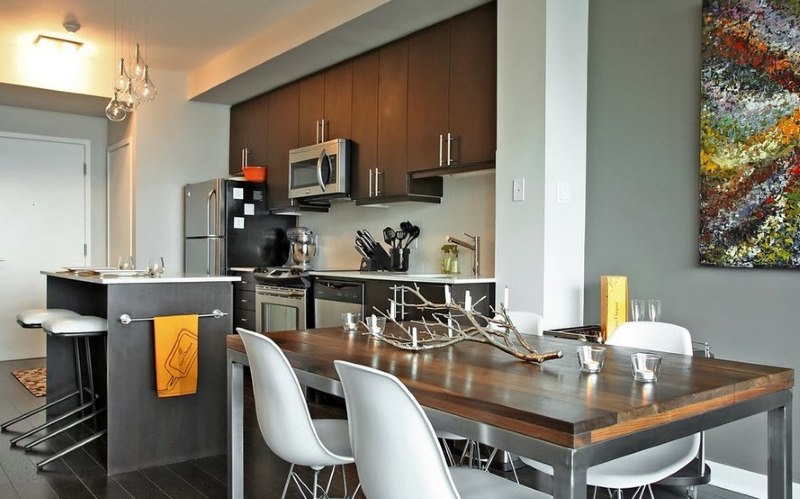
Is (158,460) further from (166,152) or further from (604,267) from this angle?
(166,152)

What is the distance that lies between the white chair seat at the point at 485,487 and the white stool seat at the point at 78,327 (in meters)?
2.20

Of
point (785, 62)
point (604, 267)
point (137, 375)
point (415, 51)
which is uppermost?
point (415, 51)

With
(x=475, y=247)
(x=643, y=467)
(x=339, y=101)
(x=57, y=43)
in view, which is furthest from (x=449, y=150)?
(x=57, y=43)

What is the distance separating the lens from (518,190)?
3479 mm

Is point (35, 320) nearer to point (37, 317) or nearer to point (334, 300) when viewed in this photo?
point (37, 317)

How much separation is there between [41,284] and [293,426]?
18.5ft

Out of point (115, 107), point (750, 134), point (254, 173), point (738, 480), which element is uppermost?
point (115, 107)

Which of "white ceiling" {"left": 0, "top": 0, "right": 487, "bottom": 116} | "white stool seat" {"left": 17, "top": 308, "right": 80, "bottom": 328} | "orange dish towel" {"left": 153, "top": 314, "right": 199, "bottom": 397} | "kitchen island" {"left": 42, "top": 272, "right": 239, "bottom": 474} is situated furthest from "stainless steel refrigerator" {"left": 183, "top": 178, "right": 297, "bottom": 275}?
"orange dish towel" {"left": 153, "top": 314, "right": 199, "bottom": 397}

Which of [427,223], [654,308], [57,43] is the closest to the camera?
[654,308]

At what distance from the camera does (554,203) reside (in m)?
3.41

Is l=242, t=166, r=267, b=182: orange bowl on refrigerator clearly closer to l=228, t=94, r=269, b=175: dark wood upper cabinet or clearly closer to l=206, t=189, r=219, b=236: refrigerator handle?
l=228, t=94, r=269, b=175: dark wood upper cabinet

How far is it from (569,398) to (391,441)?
0.38 metres

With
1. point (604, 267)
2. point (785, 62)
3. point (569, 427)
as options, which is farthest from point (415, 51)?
point (569, 427)

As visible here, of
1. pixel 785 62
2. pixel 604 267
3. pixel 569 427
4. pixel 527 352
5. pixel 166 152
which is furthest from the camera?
pixel 166 152
